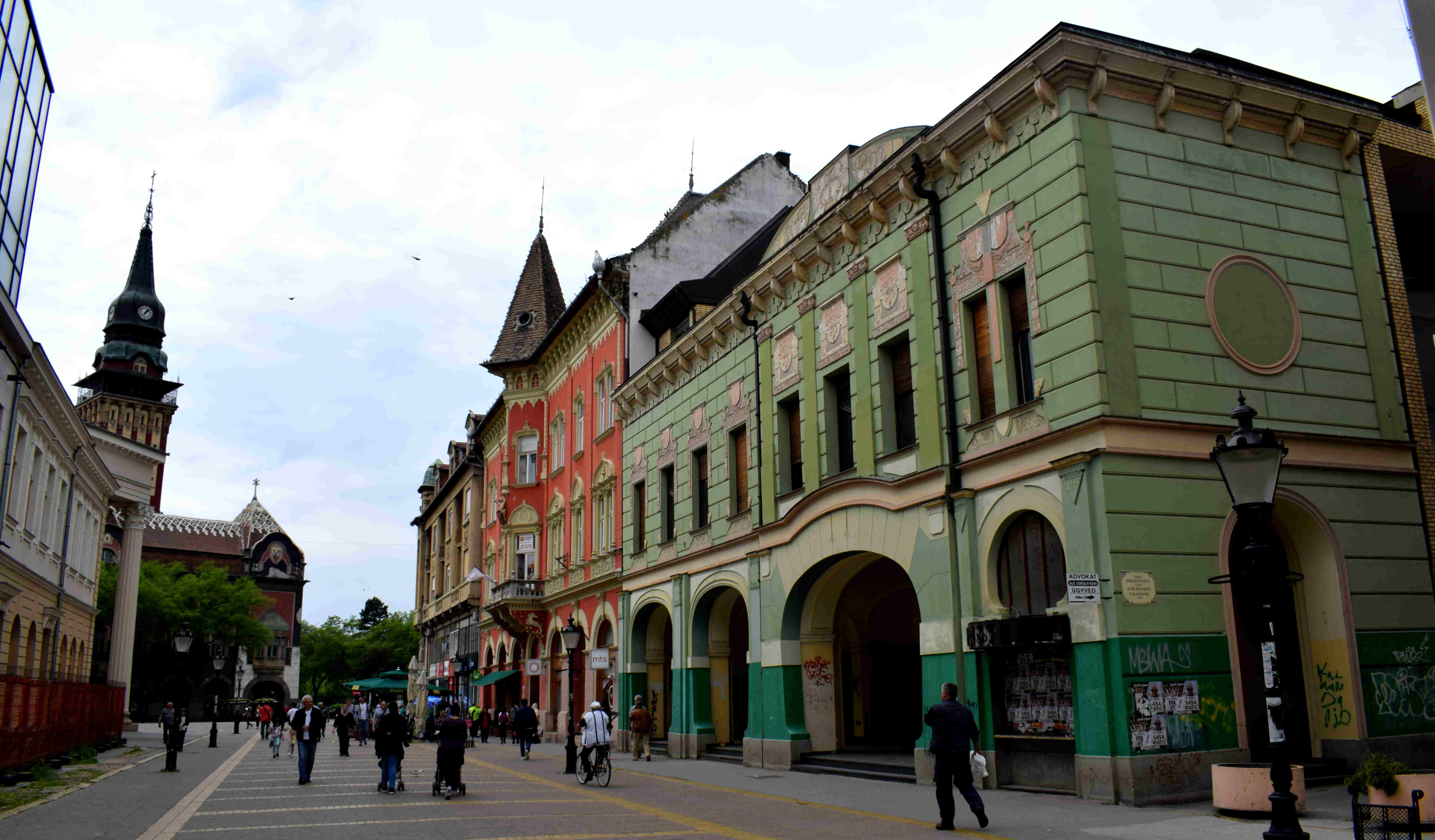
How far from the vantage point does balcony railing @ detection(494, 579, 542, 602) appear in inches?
1566

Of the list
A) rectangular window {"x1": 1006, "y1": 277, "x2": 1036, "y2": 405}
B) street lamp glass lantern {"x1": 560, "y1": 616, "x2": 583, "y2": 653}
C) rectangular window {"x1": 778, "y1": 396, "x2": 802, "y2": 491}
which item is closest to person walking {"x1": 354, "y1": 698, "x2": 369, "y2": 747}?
street lamp glass lantern {"x1": 560, "y1": 616, "x2": 583, "y2": 653}

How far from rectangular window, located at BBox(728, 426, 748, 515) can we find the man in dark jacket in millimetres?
12657

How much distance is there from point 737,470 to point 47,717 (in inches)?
626

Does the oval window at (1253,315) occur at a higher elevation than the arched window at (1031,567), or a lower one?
higher

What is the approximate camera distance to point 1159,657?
45.2 feet

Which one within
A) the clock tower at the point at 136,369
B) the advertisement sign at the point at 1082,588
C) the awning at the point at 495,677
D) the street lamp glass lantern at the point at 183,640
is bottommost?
the awning at the point at 495,677

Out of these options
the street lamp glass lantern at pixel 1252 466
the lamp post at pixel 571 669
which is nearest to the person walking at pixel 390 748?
the lamp post at pixel 571 669

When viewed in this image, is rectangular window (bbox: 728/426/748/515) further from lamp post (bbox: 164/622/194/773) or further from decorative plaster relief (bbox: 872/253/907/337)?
lamp post (bbox: 164/622/194/773)

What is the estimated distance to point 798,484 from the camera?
74.7 ft

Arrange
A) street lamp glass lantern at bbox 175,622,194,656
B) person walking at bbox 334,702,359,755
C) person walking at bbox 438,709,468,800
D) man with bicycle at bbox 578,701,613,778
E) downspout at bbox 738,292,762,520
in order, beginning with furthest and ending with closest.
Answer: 1. street lamp glass lantern at bbox 175,622,194,656
2. person walking at bbox 334,702,359,755
3. downspout at bbox 738,292,762,520
4. man with bicycle at bbox 578,701,613,778
5. person walking at bbox 438,709,468,800

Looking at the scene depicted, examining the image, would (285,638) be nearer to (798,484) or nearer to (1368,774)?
(798,484)

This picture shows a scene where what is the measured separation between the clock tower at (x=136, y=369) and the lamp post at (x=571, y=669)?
73524mm

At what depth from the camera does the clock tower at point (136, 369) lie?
3772 inches

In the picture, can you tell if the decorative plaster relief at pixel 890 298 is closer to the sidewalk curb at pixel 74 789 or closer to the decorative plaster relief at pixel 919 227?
the decorative plaster relief at pixel 919 227
